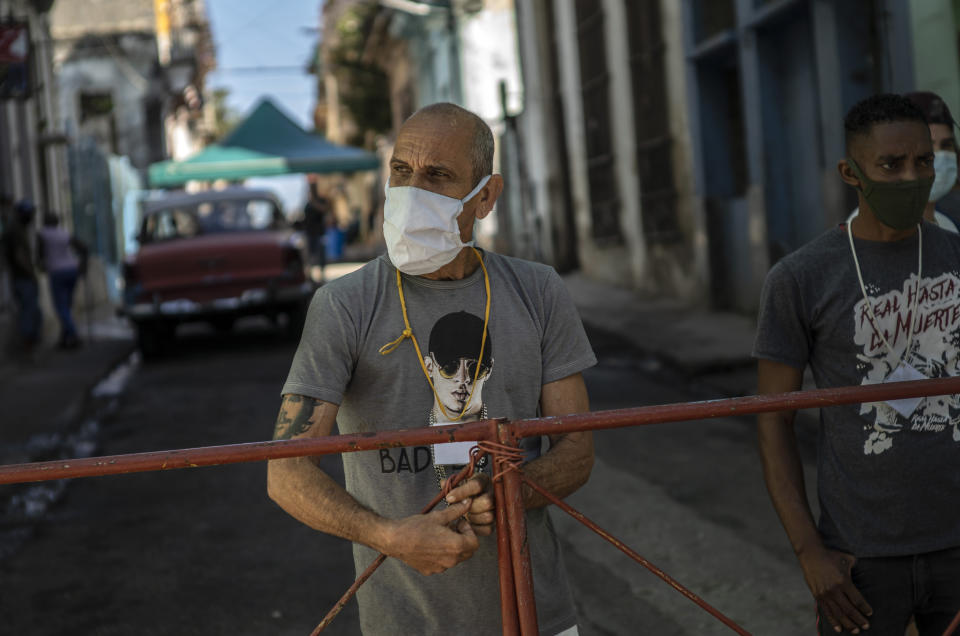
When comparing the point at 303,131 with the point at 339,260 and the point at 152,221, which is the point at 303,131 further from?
the point at 339,260

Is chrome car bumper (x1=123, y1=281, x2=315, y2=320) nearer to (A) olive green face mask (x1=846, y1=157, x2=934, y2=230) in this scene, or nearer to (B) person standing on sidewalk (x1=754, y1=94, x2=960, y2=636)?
(B) person standing on sidewalk (x1=754, y1=94, x2=960, y2=636)

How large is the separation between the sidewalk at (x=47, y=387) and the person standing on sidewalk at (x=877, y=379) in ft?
20.8

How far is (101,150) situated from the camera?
981 inches

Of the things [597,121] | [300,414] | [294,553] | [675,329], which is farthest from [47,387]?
[300,414]

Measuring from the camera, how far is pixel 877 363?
8.90 feet

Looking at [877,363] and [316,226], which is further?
[316,226]

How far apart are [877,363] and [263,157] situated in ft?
63.2

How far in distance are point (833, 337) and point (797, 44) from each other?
912cm

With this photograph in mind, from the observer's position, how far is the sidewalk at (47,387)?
29.0ft

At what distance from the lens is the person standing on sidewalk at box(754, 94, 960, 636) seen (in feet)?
8.68

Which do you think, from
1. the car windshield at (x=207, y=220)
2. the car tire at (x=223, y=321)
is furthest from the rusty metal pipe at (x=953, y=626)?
the car windshield at (x=207, y=220)

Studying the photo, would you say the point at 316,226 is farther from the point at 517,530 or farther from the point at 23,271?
the point at 517,530

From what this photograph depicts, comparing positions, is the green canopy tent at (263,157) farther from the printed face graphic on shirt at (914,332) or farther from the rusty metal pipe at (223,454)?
the rusty metal pipe at (223,454)

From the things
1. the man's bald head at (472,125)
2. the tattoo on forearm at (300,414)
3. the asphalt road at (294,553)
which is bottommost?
the asphalt road at (294,553)
